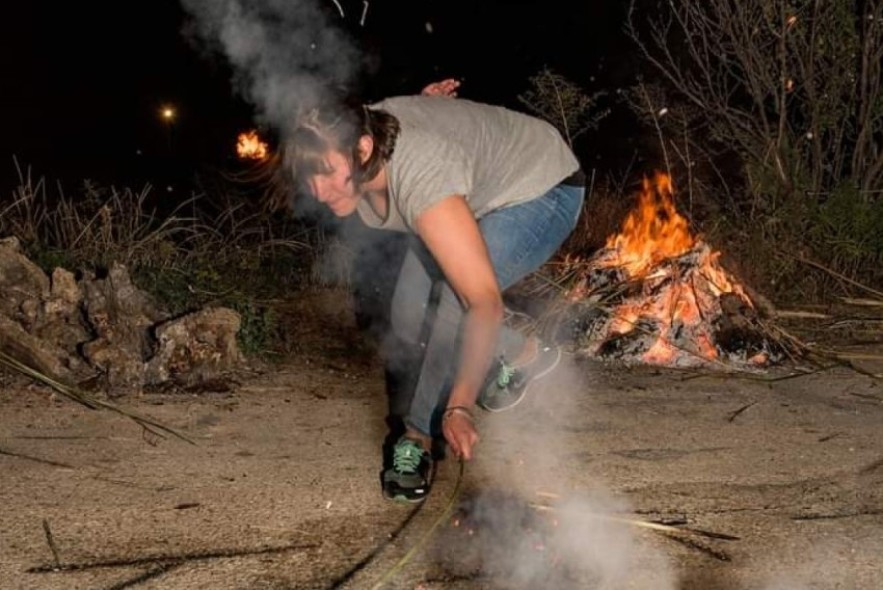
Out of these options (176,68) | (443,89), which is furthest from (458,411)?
(176,68)

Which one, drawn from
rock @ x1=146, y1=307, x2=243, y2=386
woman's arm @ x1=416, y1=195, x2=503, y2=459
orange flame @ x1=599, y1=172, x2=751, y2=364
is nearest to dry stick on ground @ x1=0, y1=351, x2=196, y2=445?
rock @ x1=146, y1=307, x2=243, y2=386

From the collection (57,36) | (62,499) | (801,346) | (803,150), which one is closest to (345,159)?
(62,499)

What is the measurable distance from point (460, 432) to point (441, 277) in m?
1.16

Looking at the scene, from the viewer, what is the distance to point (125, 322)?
4.43 meters

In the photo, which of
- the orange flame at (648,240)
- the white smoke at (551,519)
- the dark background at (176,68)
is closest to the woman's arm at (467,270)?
the white smoke at (551,519)

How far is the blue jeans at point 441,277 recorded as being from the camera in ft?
10.6

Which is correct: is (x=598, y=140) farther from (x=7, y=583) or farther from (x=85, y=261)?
(x=7, y=583)

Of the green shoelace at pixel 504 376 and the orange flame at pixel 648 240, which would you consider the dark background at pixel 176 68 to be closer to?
the orange flame at pixel 648 240

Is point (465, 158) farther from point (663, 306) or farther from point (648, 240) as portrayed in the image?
point (648, 240)

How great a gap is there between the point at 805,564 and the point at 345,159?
62.2 inches

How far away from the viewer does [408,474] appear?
3.11 metres

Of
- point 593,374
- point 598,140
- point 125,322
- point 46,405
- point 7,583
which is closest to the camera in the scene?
point 7,583

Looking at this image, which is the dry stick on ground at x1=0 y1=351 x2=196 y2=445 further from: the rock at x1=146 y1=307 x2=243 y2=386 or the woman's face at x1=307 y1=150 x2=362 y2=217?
the woman's face at x1=307 y1=150 x2=362 y2=217

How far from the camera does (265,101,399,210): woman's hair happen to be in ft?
9.12
